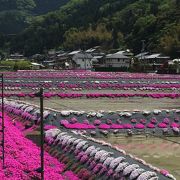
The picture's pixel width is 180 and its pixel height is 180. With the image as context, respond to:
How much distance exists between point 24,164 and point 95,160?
164cm

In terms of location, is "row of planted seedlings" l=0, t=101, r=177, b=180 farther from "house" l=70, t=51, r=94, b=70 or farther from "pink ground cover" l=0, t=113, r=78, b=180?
"house" l=70, t=51, r=94, b=70

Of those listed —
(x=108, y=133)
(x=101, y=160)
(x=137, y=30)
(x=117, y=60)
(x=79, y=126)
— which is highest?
(x=101, y=160)

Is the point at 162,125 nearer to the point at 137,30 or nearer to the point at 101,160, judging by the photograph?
the point at 101,160

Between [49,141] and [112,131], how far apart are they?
4.53m

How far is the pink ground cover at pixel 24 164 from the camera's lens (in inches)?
458

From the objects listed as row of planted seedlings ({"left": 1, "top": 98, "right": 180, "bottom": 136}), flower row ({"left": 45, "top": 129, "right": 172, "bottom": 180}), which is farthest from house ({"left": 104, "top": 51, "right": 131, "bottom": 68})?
flower row ({"left": 45, "top": 129, "right": 172, "bottom": 180})

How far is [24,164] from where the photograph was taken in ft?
41.3

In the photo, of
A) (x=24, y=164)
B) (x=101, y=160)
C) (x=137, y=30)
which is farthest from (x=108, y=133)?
(x=137, y=30)

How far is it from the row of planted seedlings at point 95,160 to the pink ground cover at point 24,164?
0.32m

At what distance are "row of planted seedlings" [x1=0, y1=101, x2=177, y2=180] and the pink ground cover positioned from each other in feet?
1.06

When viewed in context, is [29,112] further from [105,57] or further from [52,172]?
[105,57]

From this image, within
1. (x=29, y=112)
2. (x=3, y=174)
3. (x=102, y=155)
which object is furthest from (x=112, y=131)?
(x=3, y=174)

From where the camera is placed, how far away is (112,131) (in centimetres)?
2059

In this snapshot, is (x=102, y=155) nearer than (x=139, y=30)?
Yes
